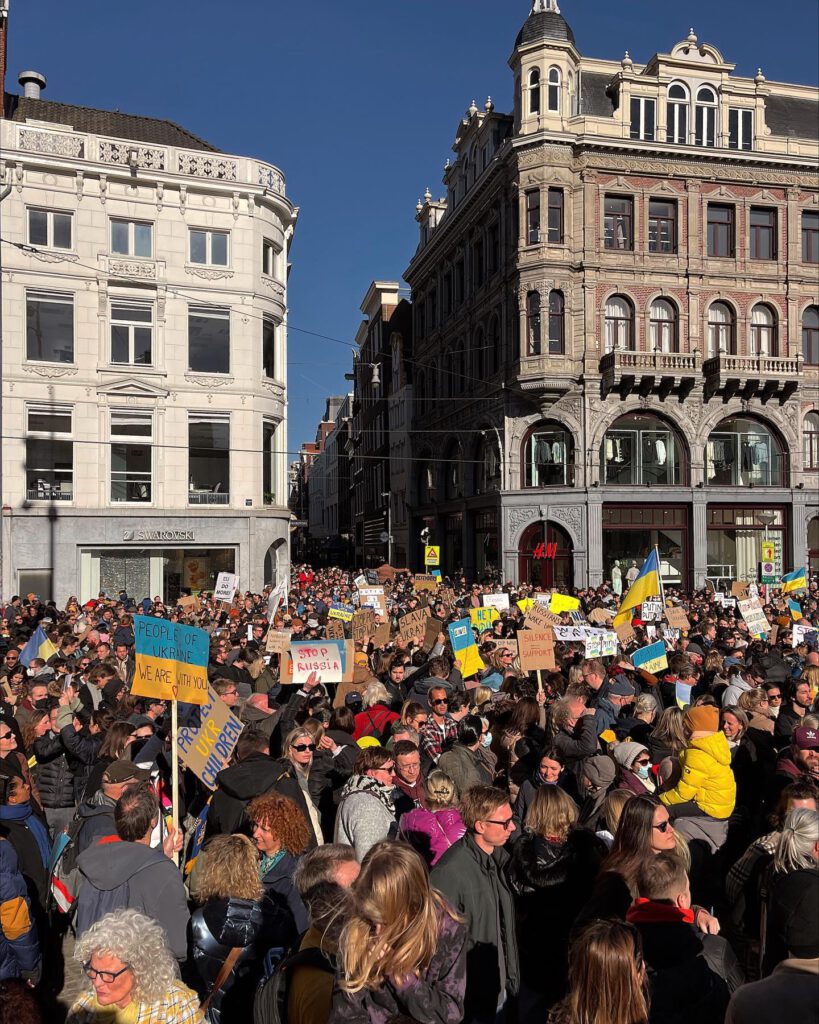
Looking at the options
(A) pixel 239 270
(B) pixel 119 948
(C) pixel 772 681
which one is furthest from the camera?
(A) pixel 239 270

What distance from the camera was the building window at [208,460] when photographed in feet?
94.5

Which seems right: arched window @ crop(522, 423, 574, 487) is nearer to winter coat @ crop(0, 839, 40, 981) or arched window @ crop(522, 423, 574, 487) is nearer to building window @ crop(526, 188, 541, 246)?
building window @ crop(526, 188, 541, 246)

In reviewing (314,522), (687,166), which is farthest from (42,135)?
(314,522)

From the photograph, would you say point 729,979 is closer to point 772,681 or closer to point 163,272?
point 772,681

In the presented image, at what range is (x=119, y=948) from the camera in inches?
128

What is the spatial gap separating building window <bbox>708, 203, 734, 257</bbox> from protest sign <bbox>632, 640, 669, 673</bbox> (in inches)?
1173

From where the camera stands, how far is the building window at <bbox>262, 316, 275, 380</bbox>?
3010 centimetres

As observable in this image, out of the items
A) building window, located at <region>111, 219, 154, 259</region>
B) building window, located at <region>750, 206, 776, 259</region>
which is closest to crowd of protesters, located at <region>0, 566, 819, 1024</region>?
building window, located at <region>111, 219, 154, 259</region>

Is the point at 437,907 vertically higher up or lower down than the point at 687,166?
lower down

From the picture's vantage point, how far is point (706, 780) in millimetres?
6008

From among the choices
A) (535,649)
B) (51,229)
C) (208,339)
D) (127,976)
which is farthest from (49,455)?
(127,976)

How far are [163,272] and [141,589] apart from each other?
1063cm

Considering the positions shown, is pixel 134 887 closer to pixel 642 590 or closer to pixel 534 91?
pixel 642 590

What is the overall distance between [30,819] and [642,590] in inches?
467
